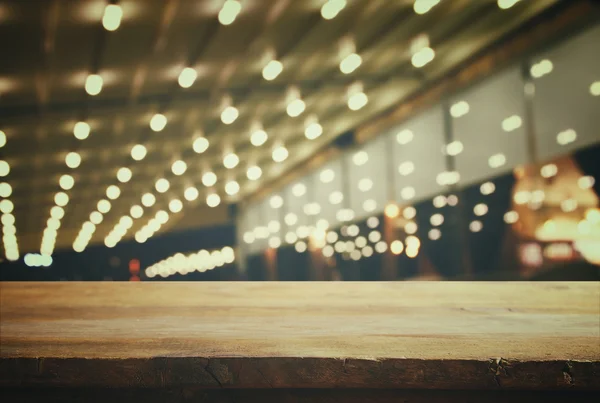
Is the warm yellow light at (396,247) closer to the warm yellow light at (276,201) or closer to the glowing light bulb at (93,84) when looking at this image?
the glowing light bulb at (93,84)

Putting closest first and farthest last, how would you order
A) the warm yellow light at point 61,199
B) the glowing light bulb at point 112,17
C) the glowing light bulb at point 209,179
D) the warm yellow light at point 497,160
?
the glowing light bulb at point 112,17 < the warm yellow light at point 497,160 < the warm yellow light at point 61,199 < the glowing light bulb at point 209,179

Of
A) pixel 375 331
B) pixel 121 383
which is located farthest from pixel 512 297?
pixel 121 383

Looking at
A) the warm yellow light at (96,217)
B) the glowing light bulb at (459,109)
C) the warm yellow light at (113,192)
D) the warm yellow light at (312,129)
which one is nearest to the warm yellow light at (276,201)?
the warm yellow light at (312,129)

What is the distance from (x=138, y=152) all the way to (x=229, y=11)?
606 cm

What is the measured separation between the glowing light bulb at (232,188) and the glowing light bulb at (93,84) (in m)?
7.80

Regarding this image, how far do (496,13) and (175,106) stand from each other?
5.69m

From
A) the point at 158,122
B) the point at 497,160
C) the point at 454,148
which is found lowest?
the point at 497,160

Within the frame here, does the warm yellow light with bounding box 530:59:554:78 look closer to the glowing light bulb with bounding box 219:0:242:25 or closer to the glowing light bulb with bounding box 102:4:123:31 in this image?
the glowing light bulb with bounding box 219:0:242:25

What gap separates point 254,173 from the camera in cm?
1522

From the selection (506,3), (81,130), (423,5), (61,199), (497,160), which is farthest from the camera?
(61,199)

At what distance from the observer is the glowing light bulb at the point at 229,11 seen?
6527 millimetres

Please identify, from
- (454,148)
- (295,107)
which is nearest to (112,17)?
(295,107)

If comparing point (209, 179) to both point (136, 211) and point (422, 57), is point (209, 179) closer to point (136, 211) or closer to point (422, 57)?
point (136, 211)

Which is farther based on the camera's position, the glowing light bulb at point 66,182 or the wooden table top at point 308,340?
the glowing light bulb at point 66,182
